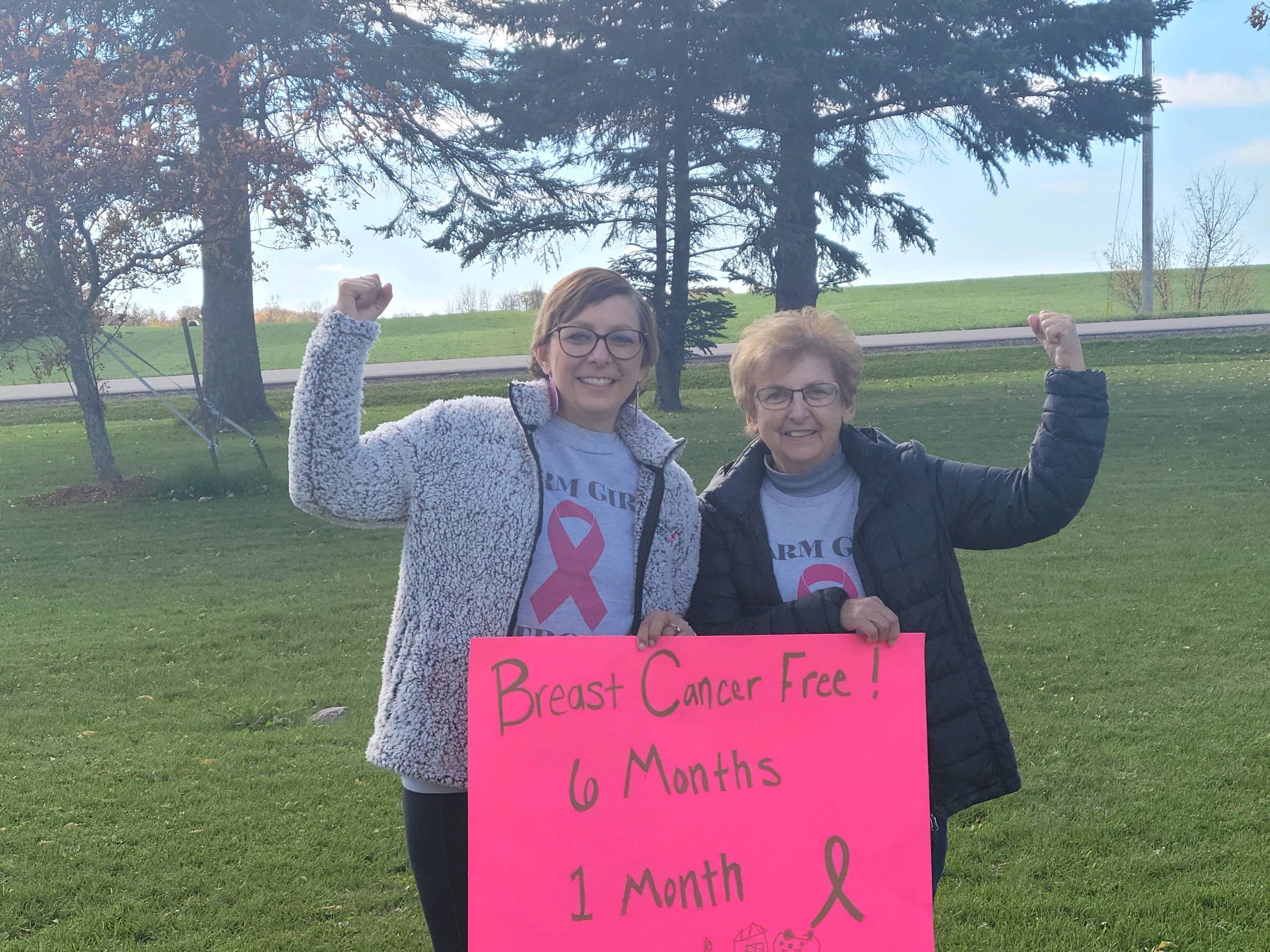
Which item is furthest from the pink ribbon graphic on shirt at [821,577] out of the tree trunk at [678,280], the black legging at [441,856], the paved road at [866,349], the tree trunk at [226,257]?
the paved road at [866,349]

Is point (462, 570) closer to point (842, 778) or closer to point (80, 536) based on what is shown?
point (842, 778)

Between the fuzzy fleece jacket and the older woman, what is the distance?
0.22 meters

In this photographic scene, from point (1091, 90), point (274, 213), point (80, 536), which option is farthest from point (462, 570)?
point (1091, 90)

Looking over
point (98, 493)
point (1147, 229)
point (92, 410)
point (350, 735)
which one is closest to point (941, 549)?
point (350, 735)

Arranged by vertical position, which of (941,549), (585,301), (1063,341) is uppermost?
(585,301)

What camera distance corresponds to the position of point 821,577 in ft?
7.97

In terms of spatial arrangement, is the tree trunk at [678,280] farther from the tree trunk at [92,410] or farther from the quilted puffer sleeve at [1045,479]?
the quilted puffer sleeve at [1045,479]

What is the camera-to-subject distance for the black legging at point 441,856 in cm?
239

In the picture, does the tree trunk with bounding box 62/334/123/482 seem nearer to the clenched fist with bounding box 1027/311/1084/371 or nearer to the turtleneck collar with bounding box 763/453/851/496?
the turtleneck collar with bounding box 763/453/851/496

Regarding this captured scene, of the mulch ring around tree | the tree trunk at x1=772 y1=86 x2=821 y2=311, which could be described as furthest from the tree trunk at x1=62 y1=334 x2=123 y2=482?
the tree trunk at x1=772 y1=86 x2=821 y2=311

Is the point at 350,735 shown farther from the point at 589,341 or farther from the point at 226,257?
the point at 226,257

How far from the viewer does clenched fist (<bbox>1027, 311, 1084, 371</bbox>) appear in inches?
93.9

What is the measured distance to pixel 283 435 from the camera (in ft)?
64.4

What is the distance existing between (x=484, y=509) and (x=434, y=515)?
10 centimetres
